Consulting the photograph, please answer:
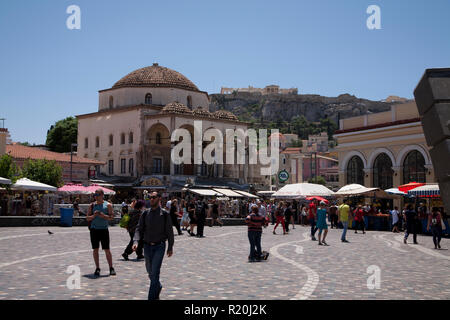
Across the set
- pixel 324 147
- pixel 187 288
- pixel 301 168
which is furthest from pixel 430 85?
pixel 324 147

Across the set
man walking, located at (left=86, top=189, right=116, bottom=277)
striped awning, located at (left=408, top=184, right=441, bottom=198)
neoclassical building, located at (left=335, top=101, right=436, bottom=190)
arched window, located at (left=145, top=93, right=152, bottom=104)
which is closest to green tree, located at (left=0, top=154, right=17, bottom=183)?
neoclassical building, located at (left=335, top=101, right=436, bottom=190)

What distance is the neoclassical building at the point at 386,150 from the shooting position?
120ft

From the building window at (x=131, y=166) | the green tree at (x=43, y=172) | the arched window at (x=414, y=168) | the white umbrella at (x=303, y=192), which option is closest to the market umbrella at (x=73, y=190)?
the green tree at (x=43, y=172)

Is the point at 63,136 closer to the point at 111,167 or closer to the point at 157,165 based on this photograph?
the point at 111,167

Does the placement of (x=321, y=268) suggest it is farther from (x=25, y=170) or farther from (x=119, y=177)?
(x=119, y=177)

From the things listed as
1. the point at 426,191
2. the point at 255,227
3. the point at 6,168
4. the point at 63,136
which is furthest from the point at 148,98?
the point at 255,227

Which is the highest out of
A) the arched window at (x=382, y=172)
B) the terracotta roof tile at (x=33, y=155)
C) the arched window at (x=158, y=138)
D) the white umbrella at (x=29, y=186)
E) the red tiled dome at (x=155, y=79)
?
the red tiled dome at (x=155, y=79)

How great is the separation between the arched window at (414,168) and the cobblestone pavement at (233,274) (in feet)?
67.1

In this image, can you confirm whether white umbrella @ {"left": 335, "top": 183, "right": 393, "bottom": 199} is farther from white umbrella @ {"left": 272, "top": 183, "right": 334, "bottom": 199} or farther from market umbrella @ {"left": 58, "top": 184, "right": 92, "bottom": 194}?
market umbrella @ {"left": 58, "top": 184, "right": 92, "bottom": 194}

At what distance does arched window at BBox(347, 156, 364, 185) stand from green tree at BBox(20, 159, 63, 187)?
2229 centimetres

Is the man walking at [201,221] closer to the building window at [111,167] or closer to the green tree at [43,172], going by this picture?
the green tree at [43,172]

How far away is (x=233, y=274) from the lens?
433 inches

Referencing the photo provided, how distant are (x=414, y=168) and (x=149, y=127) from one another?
2874 centimetres
